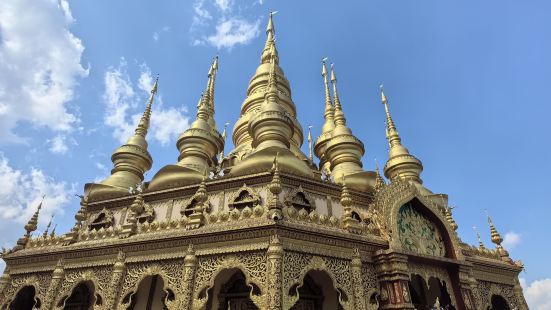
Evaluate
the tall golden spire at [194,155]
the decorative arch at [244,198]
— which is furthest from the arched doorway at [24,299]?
the decorative arch at [244,198]

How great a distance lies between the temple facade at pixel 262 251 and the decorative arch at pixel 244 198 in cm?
5

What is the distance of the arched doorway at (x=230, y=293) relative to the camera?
11500 mm

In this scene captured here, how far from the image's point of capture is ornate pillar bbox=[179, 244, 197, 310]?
9664mm

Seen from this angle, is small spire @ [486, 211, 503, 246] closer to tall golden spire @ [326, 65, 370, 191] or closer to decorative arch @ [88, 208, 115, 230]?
tall golden spire @ [326, 65, 370, 191]

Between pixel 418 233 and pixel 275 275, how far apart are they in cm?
593

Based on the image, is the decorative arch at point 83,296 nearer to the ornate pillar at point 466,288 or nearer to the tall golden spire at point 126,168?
the tall golden spire at point 126,168

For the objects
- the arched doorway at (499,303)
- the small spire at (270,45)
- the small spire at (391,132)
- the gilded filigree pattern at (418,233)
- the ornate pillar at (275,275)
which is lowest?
the ornate pillar at (275,275)

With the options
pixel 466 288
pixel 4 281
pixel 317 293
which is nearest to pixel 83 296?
pixel 4 281

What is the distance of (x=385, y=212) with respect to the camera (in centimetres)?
1173

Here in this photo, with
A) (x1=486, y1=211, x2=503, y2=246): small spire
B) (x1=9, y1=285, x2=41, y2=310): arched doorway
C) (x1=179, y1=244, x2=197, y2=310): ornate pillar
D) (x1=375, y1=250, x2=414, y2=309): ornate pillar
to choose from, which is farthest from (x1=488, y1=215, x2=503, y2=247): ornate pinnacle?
(x1=9, y1=285, x2=41, y2=310): arched doorway

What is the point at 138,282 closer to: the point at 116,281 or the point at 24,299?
the point at 116,281

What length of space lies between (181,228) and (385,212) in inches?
259

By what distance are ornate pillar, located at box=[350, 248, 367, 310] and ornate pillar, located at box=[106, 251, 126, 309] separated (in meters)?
6.96

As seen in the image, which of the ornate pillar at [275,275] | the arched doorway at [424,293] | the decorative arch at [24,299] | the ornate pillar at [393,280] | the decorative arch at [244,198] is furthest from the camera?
the decorative arch at [244,198]
